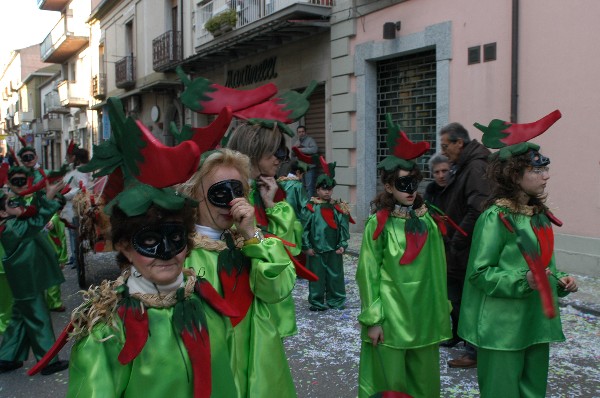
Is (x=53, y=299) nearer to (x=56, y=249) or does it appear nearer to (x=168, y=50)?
(x=56, y=249)

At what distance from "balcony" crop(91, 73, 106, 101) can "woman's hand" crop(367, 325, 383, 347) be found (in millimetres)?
28969

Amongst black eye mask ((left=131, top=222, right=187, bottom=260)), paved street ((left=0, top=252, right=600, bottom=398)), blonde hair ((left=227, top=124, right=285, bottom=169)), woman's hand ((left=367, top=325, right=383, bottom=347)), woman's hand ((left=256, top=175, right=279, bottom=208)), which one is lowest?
paved street ((left=0, top=252, right=600, bottom=398))

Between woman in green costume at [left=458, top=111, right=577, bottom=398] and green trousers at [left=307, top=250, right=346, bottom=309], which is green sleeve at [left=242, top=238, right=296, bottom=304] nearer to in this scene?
woman in green costume at [left=458, top=111, right=577, bottom=398]

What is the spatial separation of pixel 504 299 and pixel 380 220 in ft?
2.96

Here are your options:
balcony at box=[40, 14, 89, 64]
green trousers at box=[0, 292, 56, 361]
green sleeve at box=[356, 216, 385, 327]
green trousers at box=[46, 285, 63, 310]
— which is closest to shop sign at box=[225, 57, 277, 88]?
green trousers at box=[46, 285, 63, 310]

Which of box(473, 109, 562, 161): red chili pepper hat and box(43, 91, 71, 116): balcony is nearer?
box(473, 109, 562, 161): red chili pepper hat

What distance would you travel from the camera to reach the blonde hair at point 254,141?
10.7 ft

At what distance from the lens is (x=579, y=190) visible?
8.15m

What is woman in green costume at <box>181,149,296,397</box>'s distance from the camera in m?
2.57

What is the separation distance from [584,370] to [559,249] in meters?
3.75

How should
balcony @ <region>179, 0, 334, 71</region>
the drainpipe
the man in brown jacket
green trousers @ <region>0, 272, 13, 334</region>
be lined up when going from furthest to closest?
balcony @ <region>179, 0, 334, 71</region>
the drainpipe
green trousers @ <region>0, 272, 13, 334</region>
the man in brown jacket

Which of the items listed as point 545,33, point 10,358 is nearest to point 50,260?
point 10,358

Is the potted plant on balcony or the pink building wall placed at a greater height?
the potted plant on balcony

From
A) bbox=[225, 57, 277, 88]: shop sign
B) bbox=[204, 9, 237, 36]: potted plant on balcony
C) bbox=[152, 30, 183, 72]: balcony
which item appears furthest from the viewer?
bbox=[152, 30, 183, 72]: balcony
